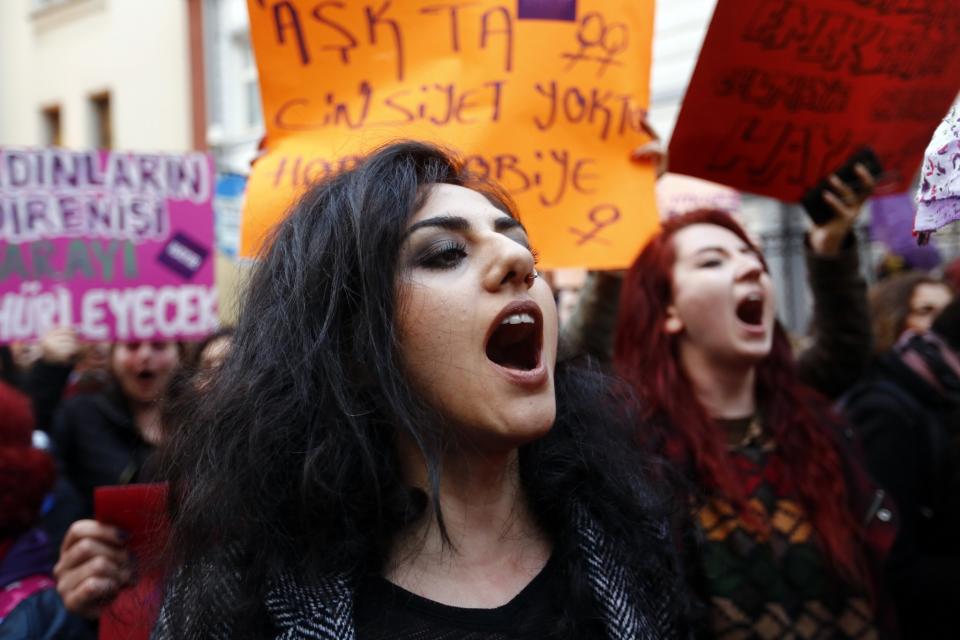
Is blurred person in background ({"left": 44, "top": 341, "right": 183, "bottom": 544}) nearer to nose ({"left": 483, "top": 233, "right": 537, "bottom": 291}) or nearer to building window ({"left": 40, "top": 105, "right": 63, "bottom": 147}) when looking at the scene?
nose ({"left": 483, "top": 233, "right": 537, "bottom": 291})

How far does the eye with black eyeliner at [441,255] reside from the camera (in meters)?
1.52

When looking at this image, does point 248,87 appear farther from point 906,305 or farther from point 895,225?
point 906,305

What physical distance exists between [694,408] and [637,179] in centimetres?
60

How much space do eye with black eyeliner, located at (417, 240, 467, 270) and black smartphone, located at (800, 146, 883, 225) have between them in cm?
135

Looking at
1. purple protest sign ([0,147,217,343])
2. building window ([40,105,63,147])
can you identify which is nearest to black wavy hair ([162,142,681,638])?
purple protest sign ([0,147,217,343])

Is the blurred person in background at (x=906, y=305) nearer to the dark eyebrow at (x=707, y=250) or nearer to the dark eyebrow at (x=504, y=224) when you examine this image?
the dark eyebrow at (x=707, y=250)

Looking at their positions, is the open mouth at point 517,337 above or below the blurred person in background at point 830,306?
above

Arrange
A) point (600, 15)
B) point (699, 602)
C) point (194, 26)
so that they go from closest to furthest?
point (699, 602) → point (600, 15) → point (194, 26)

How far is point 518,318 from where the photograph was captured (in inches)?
60.3

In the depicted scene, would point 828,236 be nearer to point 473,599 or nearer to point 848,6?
point 848,6

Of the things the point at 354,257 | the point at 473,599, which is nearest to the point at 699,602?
the point at 473,599

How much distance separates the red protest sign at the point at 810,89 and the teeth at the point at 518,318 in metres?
1.08

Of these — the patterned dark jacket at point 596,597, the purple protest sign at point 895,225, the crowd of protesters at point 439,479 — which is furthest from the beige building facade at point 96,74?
the patterned dark jacket at point 596,597

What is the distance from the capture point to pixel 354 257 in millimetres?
1555
